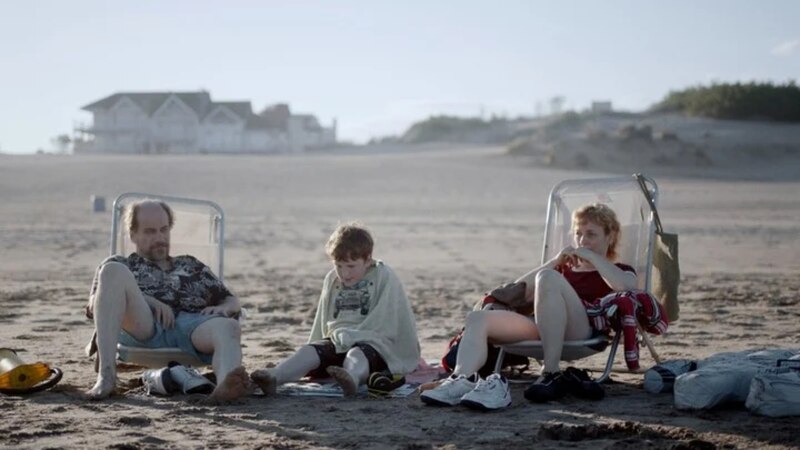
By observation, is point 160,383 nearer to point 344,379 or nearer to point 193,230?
point 344,379

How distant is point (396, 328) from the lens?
5578 mm

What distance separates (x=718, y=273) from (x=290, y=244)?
6.36m

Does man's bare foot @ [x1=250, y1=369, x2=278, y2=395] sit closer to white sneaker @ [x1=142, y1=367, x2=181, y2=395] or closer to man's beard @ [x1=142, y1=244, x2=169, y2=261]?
white sneaker @ [x1=142, y1=367, x2=181, y2=395]

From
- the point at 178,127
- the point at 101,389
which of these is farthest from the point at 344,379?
the point at 178,127

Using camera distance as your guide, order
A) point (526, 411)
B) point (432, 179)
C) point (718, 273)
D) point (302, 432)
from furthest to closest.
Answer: point (432, 179)
point (718, 273)
point (526, 411)
point (302, 432)

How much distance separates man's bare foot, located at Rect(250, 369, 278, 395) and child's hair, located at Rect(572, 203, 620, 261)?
5.58 feet

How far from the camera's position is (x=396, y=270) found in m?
13.1

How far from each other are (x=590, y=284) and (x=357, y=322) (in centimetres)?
117

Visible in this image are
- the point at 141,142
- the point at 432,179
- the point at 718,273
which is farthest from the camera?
the point at 141,142

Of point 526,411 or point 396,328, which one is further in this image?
point 396,328

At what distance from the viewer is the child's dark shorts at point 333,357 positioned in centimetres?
545

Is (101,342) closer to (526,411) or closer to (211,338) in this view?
(211,338)

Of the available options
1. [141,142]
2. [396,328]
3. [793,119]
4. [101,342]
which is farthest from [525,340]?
[141,142]

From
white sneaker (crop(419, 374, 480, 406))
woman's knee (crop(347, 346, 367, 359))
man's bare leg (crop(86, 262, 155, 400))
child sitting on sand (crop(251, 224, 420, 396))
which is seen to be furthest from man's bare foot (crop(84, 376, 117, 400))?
white sneaker (crop(419, 374, 480, 406))
